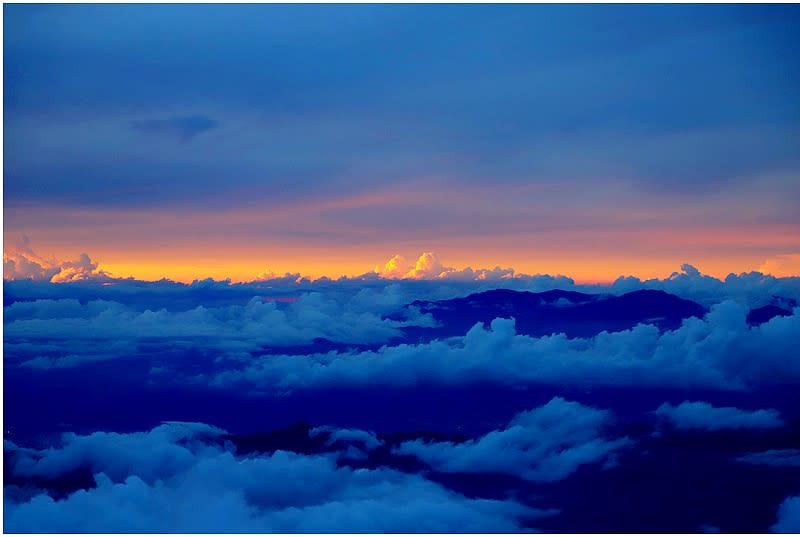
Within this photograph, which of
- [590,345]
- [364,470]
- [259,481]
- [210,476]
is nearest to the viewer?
[210,476]

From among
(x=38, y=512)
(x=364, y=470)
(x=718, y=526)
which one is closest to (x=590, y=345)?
(x=364, y=470)

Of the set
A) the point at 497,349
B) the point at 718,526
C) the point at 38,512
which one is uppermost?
the point at 497,349

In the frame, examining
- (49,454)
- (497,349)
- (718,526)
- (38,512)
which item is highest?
(497,349)

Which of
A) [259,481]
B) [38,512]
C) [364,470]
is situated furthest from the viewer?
[364,470]

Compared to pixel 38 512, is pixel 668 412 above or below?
above

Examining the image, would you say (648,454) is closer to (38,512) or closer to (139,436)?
(139,436)

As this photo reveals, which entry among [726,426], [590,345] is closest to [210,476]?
[726,426]

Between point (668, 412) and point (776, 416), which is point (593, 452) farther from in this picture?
point (776, 416)

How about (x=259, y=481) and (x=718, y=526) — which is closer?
(x=718, y=526)

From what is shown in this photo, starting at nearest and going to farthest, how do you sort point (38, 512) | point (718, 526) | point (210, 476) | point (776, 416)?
point (38, 512)
point (718, 526)
point (210, 476)
point (776, 416)
